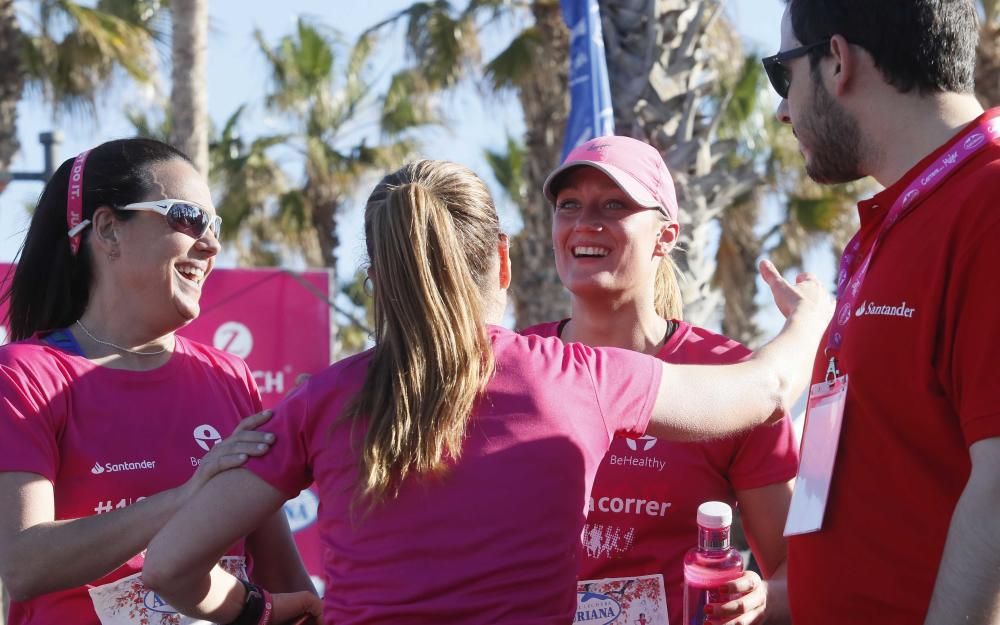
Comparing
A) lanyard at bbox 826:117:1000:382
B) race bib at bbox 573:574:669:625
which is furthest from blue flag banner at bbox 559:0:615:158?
lanyard at bbox 826:117:1000:382

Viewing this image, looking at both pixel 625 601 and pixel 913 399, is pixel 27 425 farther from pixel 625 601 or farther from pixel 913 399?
pixel 913 399

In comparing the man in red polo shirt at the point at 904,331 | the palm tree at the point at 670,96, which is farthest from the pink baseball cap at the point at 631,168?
the palm tree at the point at 670,96

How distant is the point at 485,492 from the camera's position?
2.17 m

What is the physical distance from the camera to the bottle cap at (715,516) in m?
2.57

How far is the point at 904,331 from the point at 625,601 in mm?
1129

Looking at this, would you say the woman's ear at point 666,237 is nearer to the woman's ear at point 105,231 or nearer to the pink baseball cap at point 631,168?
the pink baseball cap at point 631,168

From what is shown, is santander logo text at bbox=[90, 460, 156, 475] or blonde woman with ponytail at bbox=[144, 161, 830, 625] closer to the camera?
blonde woman with ponytail at bbox=[144, 161, 830, 625]

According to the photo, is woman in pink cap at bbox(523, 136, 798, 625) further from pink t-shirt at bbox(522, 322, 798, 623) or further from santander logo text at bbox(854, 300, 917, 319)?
santander logo text at bbox(854, 300, 917, 319)

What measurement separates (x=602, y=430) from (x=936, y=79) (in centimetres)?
87

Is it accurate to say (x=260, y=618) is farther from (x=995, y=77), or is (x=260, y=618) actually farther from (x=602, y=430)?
(x=995, y=77)

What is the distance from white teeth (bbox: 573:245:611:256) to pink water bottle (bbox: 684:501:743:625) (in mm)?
848

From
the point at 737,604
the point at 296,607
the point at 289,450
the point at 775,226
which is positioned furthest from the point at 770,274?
the point at 775,226

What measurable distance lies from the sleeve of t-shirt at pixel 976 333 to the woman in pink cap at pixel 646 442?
33.4 inches

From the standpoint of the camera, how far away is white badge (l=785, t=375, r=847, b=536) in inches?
86.8
